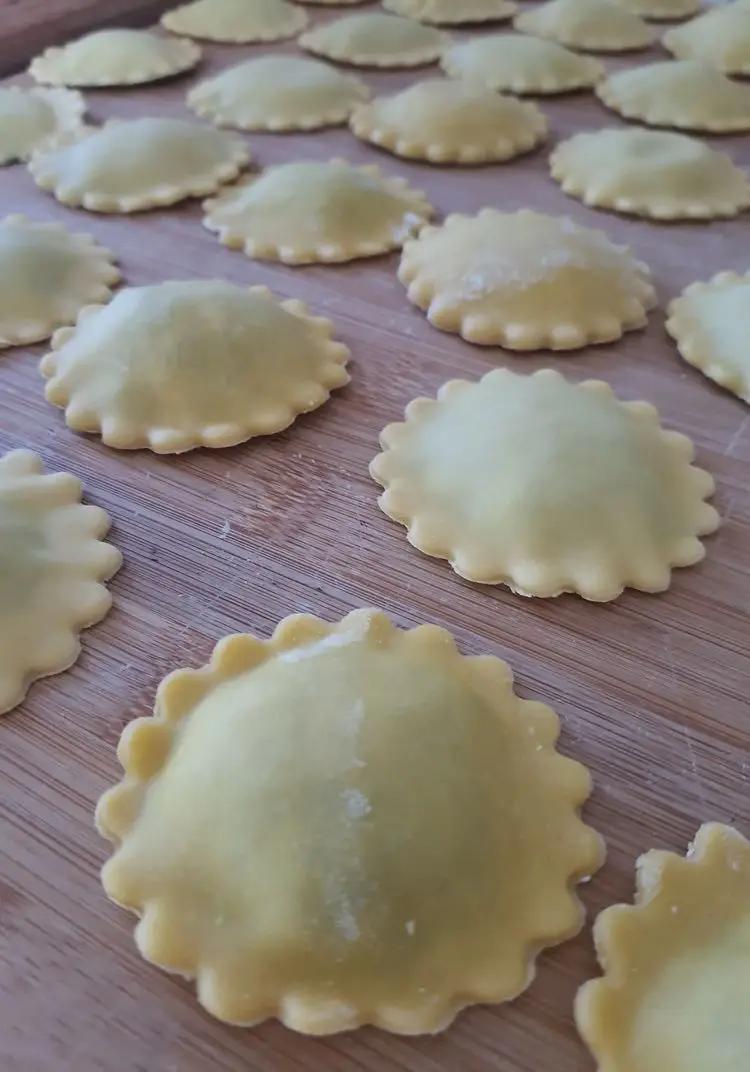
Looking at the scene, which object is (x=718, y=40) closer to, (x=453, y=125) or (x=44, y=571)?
(x=453, y=125)

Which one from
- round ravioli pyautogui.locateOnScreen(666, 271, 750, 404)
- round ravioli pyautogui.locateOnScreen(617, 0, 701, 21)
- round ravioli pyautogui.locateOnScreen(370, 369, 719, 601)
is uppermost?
round ravioli pyautogui.locateOnScreen(617, 0, 701, 21)

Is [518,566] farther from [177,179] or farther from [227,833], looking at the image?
[177,179]

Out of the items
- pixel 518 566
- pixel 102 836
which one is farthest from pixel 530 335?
pixel 102 836

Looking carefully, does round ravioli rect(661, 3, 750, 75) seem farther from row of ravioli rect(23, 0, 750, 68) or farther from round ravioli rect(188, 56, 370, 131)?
round ravioli rect(188, 56, 370, 131)

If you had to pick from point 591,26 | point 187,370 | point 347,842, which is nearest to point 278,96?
point 591,26

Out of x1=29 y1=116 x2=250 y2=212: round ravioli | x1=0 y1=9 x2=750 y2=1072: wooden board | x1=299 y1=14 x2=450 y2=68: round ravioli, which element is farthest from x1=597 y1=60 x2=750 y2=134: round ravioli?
x1=29 y1=116 x2=250 y2=212: round ravioli

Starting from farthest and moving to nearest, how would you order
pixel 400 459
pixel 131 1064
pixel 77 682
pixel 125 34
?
pixel 125 34 → pixel 400 459 → pixel 77 682 → pixel 131 1064
